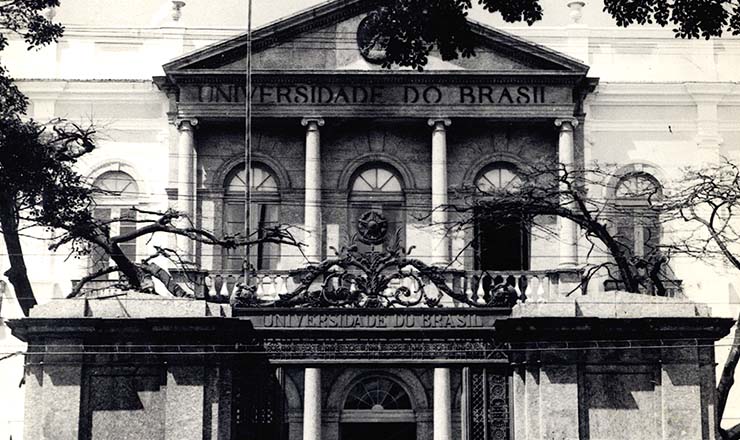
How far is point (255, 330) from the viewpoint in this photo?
18859 mm

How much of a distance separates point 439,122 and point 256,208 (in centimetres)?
550

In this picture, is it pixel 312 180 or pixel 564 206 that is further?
pixel 312 180

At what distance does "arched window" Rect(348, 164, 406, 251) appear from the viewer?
37.6 metres

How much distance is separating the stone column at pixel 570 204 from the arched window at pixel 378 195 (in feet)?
14.2

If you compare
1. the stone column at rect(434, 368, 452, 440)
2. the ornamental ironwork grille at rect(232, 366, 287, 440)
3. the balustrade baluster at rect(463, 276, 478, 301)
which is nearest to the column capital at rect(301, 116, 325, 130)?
the balustrade baluster at rect(463, 276, 478, 301)

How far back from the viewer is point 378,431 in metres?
35.0

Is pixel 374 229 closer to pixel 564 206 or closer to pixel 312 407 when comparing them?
pixel 312 407

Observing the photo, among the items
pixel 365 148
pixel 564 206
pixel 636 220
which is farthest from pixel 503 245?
pixel 365 148

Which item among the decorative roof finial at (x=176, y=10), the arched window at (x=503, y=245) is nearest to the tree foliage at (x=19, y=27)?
the decorative roof finial at (x=176, y=10)

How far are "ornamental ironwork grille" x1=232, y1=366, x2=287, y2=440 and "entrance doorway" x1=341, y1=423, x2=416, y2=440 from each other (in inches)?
604

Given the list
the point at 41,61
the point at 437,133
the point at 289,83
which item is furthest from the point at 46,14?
the point at 437,133

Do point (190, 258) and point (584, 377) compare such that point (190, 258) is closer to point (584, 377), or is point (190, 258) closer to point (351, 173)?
point (351, 173)

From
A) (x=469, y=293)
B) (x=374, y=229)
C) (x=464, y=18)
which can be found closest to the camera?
(x=464, y=18)

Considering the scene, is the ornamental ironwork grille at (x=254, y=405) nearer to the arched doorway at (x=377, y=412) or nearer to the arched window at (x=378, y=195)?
the arched doorway at (x=377, y=412)
